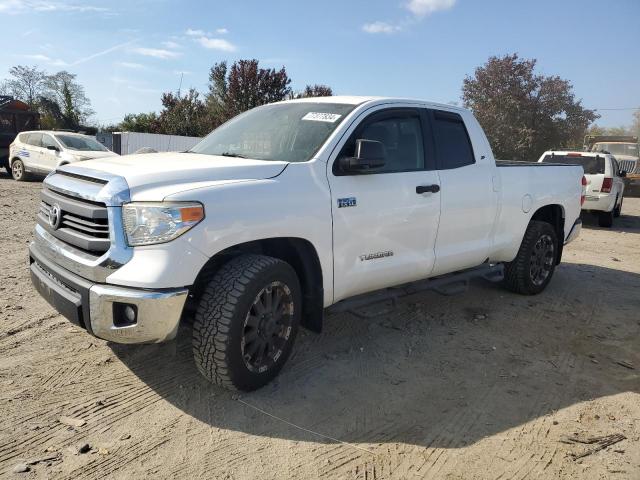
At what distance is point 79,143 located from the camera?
14414 mm

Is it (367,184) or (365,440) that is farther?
(367,184)

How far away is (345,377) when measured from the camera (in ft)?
11.7

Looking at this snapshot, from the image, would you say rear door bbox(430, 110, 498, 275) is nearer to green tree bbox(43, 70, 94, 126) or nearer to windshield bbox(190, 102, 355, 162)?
windshield bbox(190, 102, 355, 162)

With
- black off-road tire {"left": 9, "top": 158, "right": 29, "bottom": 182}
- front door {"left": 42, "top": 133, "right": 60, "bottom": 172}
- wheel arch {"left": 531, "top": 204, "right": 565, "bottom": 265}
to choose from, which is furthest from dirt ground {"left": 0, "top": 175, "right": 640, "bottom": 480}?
black off-road tire {"left": 9, "top": 158, "right": 29, "bottom": 182}

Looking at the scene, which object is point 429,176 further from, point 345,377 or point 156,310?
point 156,310

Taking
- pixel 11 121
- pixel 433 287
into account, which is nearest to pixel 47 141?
pixel 11 121

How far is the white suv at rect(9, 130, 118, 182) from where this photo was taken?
545 inches

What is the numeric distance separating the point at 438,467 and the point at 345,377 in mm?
1041

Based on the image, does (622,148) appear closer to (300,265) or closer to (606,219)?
(606,219)

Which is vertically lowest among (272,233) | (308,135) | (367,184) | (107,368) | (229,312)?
(107,368)

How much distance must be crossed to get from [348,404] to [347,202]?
135cm

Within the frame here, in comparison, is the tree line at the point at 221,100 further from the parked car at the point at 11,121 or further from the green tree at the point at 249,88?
the parked car at the point at 11,121

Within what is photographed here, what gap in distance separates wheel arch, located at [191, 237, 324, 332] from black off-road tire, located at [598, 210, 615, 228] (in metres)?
11.0

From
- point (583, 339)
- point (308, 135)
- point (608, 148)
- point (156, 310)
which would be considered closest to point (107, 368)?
point (156, 310)
